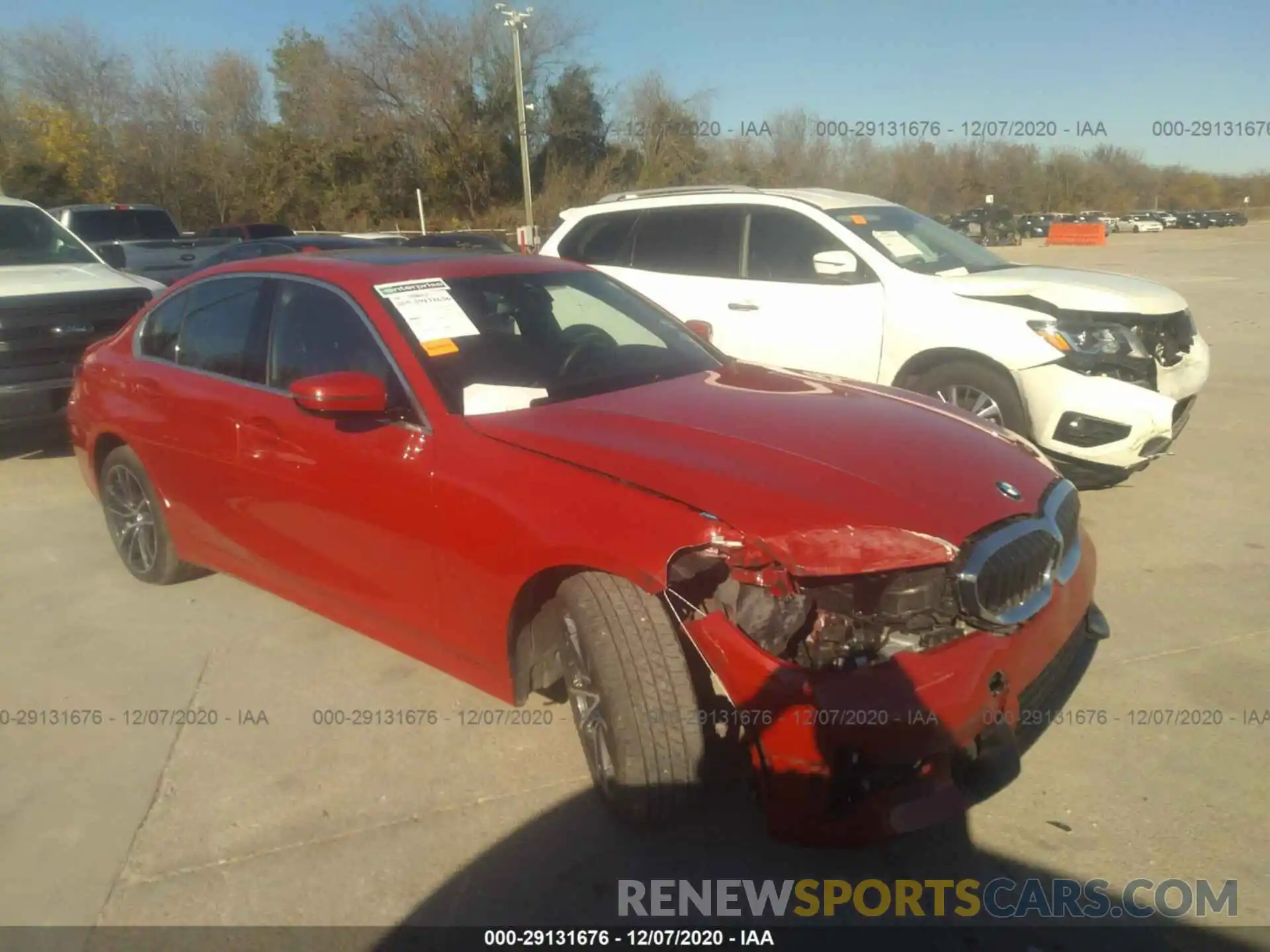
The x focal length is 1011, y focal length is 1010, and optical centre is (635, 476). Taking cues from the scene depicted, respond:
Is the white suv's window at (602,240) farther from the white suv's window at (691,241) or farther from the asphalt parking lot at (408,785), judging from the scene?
the asphalt parking lot at (408,785)

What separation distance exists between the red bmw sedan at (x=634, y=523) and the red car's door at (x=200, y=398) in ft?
0.06

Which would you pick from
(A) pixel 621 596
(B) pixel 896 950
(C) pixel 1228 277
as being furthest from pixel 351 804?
(C) pixel 1228 277

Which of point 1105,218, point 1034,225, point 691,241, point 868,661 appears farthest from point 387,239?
point 1105,218

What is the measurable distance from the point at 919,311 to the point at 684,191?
2204 millimetres

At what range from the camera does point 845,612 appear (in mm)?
2662

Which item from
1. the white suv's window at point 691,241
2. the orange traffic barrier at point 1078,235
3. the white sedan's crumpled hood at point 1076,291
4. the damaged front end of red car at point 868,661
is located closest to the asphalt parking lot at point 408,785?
the damaged front end of red car at point 868,661

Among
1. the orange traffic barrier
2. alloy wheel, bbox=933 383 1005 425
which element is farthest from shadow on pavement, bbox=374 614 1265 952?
the orange traffic barrier

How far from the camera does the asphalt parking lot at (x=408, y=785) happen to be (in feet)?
9.26

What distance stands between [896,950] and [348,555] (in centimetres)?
224

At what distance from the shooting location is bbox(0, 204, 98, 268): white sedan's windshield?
28.6ft

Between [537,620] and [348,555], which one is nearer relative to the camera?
[537,620]

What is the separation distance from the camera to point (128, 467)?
4.93m

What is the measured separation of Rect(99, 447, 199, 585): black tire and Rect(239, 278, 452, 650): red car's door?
36.0 inches

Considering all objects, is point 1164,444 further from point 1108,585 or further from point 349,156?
point 349,156
